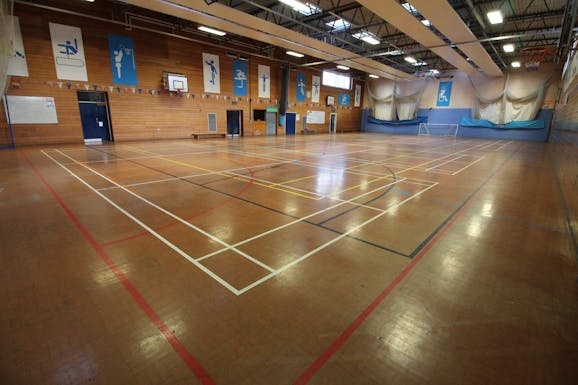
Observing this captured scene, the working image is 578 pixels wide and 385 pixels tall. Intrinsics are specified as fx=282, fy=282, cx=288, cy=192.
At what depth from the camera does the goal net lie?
26.9 metres

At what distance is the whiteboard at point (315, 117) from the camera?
26.2 m

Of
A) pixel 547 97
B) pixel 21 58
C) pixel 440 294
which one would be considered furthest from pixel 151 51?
pixel 547 97

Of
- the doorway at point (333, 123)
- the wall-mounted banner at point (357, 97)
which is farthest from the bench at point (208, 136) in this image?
the wall-mounted banner at point (357, 97)

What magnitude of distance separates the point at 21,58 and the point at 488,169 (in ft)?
62.6

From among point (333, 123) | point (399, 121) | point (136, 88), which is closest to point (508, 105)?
point (399, 121)

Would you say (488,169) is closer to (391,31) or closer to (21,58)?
(391,31)

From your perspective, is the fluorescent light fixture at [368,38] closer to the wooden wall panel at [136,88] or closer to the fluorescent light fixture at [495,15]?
the fluorescent light fixture at [495,15]

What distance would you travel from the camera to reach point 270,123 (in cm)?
2323

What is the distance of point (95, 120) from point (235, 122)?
8.79 metres

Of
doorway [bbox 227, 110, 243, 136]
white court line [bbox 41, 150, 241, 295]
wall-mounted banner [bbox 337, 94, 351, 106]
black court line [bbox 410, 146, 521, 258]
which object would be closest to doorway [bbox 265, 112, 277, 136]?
doorway [bbox 227, 110, 243, 136]

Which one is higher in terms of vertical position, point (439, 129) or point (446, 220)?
point (439, 129)

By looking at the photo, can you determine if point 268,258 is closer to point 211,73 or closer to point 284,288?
point 284,288

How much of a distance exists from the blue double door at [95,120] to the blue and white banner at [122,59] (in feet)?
5.38

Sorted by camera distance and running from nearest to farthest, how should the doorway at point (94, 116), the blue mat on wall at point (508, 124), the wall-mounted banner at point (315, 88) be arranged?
the doorway at point (94, 116) → the blue mat on wall at point (508, 124) → the wall-mounted banner at point (315, 88)
